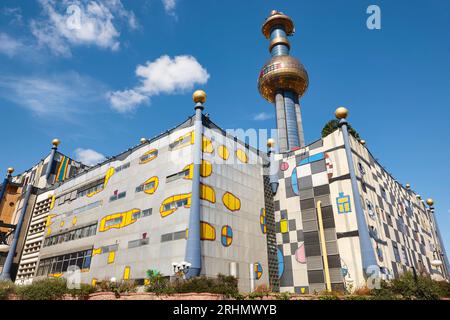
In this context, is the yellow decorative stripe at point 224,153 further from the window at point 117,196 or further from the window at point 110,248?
the window at point 110,248

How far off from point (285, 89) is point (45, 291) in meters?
39.0

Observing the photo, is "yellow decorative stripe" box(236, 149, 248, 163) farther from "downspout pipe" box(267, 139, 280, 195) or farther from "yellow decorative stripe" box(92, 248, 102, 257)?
"yellow decorative stripe" box(92, 248, 102, 257)

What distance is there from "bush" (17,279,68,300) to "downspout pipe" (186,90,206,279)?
29.7 ft

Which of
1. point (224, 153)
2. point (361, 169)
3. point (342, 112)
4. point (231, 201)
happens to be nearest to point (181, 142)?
point (224, 153)

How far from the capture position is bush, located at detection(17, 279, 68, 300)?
837 inches

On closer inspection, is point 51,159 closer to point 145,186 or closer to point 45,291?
point 145,186

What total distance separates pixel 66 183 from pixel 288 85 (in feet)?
111

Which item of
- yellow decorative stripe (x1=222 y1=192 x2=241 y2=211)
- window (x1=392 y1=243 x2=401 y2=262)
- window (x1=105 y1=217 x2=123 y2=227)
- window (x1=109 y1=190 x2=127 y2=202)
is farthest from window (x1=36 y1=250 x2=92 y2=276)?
window (x1=392 y1=243 x2=401 y2=262)

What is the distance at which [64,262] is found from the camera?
33.4 metres

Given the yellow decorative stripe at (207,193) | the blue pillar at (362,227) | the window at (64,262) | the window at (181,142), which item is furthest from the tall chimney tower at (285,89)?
the window at (64,262)

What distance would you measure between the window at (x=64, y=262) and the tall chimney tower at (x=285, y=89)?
87.8ft

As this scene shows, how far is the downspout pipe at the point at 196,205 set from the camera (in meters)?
21.5
